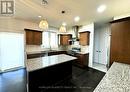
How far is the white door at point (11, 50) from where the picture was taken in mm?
4191

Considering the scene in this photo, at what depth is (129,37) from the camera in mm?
2002

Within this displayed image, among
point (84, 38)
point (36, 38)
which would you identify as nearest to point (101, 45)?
point (84, 38)

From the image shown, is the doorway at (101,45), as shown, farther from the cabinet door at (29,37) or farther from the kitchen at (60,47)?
the cabinet door at (29,37)

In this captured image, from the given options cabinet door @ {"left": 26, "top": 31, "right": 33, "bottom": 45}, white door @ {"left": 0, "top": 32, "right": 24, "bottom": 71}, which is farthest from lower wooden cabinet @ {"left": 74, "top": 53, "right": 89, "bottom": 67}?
white door @ {"left": 0, "top": 32, "right": 24, "bottom": 71}

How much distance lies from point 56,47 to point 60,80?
3.71 metres

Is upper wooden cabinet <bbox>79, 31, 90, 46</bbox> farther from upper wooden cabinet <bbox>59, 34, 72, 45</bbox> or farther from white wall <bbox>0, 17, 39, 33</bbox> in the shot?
white wall <bbox>0, 17, 39, 33</bbox>

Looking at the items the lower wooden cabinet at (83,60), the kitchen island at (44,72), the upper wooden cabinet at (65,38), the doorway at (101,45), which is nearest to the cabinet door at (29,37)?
the kitchen island at (44,72)

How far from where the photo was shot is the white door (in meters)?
4.19

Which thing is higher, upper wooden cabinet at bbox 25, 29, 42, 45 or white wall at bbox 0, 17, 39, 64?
white wall at bbox 0, 17, 39, 64

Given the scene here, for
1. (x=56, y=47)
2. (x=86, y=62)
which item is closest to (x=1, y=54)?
(x=56, y=47)

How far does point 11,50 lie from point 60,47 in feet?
11.7

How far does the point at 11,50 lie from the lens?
4.50m

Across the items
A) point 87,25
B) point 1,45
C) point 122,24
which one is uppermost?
point 87,25

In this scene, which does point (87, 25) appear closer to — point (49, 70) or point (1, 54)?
point (49, 70)
